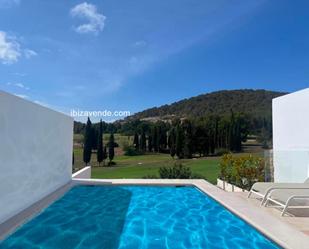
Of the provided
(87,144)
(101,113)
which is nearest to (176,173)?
(101,113)

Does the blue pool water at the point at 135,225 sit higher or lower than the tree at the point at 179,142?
lower

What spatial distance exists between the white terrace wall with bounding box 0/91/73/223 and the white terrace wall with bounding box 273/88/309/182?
6.59 meters

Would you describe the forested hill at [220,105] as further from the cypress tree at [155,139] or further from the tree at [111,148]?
the tree at [111,148]

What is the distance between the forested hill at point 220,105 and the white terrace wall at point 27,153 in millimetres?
33359

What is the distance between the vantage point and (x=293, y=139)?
9000 mm

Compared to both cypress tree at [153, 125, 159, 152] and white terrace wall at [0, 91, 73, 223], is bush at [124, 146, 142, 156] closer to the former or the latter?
cypress tree at [153, 125, 159, 152]

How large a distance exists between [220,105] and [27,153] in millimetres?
42910

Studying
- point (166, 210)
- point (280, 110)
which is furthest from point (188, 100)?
point (166, 210)

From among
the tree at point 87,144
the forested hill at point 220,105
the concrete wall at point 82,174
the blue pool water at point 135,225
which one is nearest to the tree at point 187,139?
the forested hill at point 220,105

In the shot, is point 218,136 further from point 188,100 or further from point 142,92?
point 142,92

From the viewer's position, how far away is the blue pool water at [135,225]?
186 inches

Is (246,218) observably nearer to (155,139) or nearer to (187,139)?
(187,139)

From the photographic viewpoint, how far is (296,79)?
32.2 metres

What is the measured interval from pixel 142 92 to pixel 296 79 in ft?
54.8
